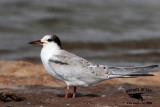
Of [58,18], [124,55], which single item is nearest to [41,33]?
[58,18]

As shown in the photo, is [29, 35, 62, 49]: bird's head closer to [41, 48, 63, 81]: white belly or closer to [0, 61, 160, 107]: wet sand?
[41, 48, 63, 81]: white belly

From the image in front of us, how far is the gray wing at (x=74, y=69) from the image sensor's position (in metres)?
7.37

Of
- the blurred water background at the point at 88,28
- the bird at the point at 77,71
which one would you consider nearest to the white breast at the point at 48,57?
the bird at the point at 77,71

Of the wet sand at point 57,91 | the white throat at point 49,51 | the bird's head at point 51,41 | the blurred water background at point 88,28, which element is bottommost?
the wet sand at point 57,91

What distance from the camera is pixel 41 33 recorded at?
17422mm

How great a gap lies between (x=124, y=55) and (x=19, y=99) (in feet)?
26.5

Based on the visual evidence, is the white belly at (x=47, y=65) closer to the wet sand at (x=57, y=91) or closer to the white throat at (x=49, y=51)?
the white throat at (x=49, y=51)

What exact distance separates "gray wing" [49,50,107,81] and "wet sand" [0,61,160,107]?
0.96ft

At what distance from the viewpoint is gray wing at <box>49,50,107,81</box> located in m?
7.37

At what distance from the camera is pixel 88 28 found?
18094 millimetres

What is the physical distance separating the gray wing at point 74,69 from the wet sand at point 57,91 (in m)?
0.29

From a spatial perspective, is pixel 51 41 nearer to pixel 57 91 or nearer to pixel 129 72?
pixel 57 91

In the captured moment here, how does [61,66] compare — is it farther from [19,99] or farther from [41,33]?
[41,33]

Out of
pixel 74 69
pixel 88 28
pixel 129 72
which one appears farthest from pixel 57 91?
pixel 88 28
